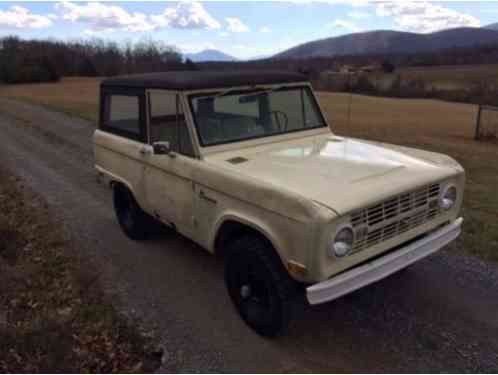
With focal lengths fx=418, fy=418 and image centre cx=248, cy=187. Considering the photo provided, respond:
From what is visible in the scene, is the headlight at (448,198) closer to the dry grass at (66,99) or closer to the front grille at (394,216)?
the front grille at (394,216)

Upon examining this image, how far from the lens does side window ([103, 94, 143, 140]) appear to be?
14.6 ft

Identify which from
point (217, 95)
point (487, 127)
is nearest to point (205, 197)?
point (217, 95)

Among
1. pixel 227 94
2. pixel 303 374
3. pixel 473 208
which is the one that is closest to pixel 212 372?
pixel 303 374

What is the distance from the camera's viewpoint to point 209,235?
359 centimetres

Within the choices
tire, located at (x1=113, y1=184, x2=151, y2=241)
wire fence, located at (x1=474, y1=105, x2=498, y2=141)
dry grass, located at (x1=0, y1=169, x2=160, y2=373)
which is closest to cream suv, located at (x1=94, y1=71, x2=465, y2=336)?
tire, located at (x1=113, y1=184, x2=151, y2=241)

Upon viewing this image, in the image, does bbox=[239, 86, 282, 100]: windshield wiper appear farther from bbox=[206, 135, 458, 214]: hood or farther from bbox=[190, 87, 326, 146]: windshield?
bbox=[206, 135, 458, 214]: hood

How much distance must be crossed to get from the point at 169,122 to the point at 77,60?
70267mm

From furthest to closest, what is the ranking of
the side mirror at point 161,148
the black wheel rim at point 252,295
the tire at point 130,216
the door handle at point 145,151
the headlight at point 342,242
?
the tire at point 130,216 < the door handle at point 145,151 < the side mirror at point 161,148 < the black wheel rim at point 252,295 < the headlight at point 342,242

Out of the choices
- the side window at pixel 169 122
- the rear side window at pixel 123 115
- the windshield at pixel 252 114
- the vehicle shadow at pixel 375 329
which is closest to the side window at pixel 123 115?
the rear side window at pixel 123 115

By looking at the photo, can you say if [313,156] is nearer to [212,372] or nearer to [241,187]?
[241,187]

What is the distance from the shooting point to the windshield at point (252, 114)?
383 centimetres

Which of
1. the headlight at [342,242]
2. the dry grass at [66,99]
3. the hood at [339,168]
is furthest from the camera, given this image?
the dry grass at [66,99]

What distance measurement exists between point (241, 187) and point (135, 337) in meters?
1.49

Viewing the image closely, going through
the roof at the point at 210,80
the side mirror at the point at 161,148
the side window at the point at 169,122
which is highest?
the roof at the point at 210,80
